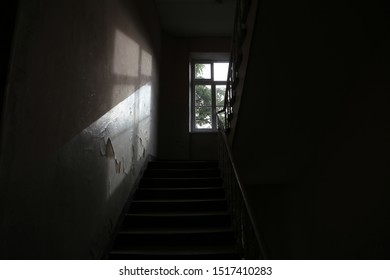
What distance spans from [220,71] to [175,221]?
4.73m

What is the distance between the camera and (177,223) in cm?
321

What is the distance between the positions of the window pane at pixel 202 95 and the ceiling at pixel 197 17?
1.23 m

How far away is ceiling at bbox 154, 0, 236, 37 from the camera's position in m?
5.53

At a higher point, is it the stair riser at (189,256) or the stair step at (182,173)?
the stair step at (182,173)

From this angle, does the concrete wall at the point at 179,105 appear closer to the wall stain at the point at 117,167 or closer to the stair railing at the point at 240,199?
the stair railing at the point at 240,199

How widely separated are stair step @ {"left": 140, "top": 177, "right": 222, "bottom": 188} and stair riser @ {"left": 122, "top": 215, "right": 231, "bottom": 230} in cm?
83

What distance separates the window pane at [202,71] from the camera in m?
7.01

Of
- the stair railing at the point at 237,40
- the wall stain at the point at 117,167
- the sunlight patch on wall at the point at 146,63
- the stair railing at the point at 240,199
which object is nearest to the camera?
the stair railing at the point at 240,199

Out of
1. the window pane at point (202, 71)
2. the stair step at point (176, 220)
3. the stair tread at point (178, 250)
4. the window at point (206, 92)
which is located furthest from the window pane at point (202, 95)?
the stair tread at point (178, 250)

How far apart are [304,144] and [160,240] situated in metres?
2.42

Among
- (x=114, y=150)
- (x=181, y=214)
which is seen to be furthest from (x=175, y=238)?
(x=114, y=150)

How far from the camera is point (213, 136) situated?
6594 mm

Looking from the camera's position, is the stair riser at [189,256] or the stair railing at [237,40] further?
the stair railing at [237,40]

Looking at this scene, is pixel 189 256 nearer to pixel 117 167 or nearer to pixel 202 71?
pixel 117 167
